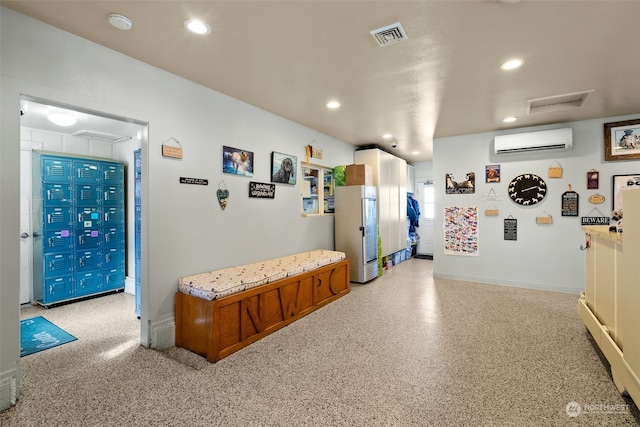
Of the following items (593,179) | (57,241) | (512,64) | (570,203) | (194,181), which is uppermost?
(512,64)

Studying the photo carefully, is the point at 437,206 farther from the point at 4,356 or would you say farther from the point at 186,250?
the point at 4,356

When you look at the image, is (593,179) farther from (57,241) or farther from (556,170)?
(57,241)

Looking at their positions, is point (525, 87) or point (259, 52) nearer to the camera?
point (259, 52)

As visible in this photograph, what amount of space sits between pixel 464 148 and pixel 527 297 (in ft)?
8.58

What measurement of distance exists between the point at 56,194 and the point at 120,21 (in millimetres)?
3313

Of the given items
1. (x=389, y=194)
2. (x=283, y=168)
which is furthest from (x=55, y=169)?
(x=389, y=194)

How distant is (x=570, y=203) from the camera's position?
4.52 m

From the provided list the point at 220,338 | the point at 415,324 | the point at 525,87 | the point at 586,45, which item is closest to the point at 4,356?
the point at 220,338

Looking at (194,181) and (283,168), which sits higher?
(283,168)

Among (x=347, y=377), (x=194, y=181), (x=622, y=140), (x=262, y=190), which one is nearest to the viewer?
(x=347, y=377)

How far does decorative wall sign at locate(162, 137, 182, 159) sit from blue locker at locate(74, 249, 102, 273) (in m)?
2.84

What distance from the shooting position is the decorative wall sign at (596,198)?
4.34 metres

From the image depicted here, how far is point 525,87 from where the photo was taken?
323cm

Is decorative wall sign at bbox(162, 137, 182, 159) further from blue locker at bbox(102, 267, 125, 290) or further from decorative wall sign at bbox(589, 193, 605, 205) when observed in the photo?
decorative wall sign at bbox(589, 193, 605, 205)
